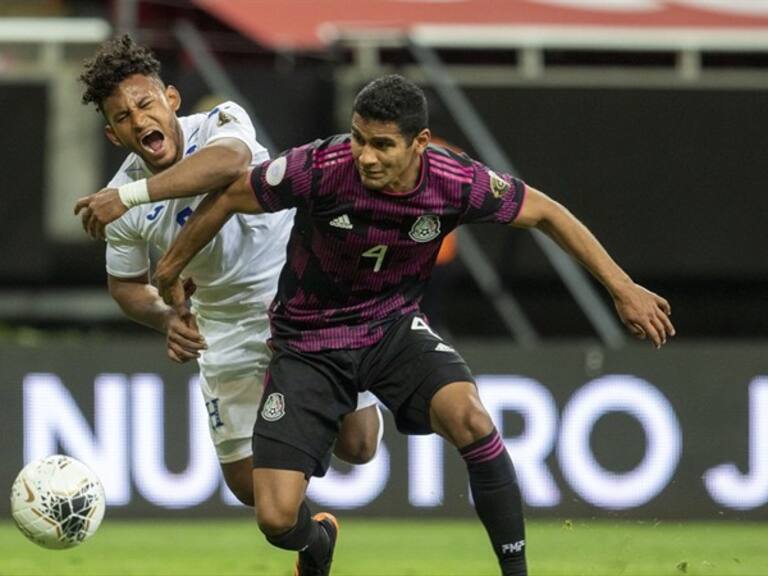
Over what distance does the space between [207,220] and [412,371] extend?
991 millimetres

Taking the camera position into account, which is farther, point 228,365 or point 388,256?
point 228,365

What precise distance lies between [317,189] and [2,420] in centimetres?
514

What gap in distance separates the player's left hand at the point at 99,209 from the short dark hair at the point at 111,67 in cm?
54

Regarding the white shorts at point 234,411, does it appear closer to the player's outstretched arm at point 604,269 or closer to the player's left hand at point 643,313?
the player's outstretched arm at point 604,269

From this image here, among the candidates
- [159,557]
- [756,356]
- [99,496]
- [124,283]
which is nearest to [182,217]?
[124,283]

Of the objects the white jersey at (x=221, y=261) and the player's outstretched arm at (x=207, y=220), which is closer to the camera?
the player's outstretched arm at (x=207, y=220)

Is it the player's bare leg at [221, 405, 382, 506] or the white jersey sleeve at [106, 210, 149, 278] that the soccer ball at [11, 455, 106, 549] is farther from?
the white jersey sleeve at [106, 210, 149, 278]

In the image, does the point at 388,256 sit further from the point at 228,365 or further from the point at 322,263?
the point at 228,365

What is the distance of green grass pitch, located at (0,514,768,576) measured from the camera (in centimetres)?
909

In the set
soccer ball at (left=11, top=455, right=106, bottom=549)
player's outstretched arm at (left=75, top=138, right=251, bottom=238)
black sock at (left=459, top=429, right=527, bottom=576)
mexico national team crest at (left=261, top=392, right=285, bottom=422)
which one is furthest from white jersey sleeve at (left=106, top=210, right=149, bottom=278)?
black sock at (left=459, top=429, right=527, bottom=576)

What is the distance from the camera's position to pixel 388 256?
7328mm

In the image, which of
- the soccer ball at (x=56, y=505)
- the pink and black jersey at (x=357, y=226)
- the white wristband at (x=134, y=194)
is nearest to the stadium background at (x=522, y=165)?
the soccer ball at (x=56, y=505)

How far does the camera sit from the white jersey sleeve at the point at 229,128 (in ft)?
24.5

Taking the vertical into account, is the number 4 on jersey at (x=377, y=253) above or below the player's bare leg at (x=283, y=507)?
above
